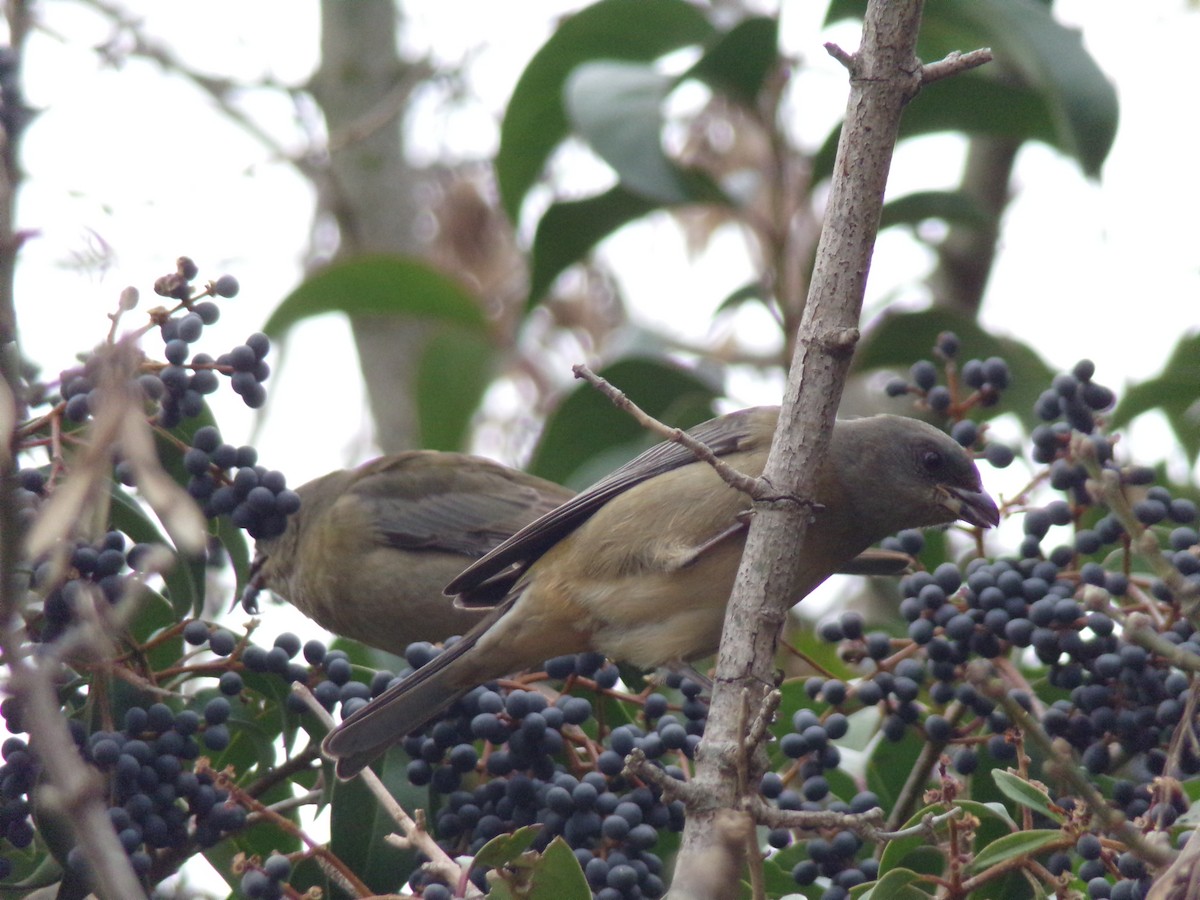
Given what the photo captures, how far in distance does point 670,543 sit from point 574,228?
229 cm

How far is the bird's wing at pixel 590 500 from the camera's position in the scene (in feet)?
13.8

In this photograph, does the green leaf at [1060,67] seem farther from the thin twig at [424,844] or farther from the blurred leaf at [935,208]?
the thin twig at [424,844]

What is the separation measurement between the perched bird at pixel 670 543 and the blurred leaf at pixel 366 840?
0.39 m

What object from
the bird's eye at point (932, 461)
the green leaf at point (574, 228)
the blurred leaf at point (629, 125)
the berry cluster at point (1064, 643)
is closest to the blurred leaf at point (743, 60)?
the blurred leaf at point (629, 125)

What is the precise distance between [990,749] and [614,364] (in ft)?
9.43

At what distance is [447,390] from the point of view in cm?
686

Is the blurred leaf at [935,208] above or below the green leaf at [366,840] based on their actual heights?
above

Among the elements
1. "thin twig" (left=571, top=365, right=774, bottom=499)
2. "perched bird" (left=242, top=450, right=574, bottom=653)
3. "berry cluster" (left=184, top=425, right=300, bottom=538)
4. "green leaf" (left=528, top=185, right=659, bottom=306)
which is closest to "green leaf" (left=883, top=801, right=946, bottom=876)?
"thin twig" (left=571, top=365, right=774, bottom=499)

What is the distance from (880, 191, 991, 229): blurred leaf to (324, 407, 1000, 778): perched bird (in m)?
1.61

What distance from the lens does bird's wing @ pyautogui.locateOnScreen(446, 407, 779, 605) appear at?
421cm

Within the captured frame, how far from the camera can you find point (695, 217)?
30.6 feet

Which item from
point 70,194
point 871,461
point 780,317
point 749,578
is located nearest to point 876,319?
point 780,317

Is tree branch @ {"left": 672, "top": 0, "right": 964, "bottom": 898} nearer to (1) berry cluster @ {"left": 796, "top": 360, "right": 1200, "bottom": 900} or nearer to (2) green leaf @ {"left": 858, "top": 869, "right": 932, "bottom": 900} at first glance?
(2) green leaf @ {"left": 858, "top": 869, "right": 932, "bottom": 900}

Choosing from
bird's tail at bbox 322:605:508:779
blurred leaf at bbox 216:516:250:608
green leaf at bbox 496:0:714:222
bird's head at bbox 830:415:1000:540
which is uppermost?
green leaf at bbox 496:0:714:222
